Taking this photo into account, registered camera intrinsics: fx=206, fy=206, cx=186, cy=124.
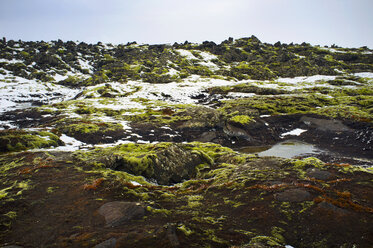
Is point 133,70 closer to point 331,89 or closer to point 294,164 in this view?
point 331,89

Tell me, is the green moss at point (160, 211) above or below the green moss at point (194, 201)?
above

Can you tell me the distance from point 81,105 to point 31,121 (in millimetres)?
18624

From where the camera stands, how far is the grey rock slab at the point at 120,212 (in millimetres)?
10383

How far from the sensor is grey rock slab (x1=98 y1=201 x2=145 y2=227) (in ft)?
34.1

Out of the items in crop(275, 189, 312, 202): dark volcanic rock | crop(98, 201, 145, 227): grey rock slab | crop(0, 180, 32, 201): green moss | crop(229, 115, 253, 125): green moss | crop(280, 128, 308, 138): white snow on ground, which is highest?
crop(275, 189, 312, 202): dark volcanic rock

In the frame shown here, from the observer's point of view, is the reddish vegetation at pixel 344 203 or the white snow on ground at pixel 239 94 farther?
the white snow on ground at pixel 239 94

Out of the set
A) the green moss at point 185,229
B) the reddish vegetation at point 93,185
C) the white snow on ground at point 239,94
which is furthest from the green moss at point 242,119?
the green moss at point 185,229

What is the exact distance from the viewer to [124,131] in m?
47.0

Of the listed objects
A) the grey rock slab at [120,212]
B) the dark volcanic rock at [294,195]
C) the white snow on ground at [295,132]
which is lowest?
the white snow on ground at [295,132]

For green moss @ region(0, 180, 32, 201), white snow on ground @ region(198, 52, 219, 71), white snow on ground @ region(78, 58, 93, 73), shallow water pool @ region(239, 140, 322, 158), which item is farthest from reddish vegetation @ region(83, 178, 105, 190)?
white snow on ground @ region(78, 58, 93, 73)

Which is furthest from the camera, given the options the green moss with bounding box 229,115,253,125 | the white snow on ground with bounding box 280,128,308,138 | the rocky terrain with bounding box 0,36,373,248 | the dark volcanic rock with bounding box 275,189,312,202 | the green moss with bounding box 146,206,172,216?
the green moss with bounding box 229,115,253,125

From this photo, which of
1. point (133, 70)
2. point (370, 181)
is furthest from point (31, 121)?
point (133, 70)

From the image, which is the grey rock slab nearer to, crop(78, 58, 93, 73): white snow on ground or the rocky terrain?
the rocky terrain

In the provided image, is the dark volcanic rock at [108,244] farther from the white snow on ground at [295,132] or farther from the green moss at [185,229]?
the white snow on ground at [295,132]
